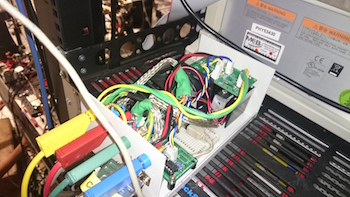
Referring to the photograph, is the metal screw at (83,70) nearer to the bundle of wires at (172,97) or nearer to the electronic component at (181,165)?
the bundle of wires at (172,97)

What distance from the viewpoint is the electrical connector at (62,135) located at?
1.46 feet

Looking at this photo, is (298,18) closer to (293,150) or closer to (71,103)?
(293,150)

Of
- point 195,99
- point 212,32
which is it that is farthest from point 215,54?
point 195,99

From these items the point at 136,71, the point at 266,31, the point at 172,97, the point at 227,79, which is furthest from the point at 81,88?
the point at 266,31

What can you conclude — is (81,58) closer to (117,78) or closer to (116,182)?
(117,78)

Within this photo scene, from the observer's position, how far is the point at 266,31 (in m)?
0.74

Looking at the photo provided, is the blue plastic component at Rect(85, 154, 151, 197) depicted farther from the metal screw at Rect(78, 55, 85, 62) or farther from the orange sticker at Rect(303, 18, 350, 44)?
the orange sticker at Rect(303, 18, 350, 44)

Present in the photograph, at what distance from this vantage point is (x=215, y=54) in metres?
0.77

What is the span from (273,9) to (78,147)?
0.60 meters

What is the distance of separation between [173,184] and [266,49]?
0.48m

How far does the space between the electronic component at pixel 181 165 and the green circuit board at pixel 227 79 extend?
20 centimetres

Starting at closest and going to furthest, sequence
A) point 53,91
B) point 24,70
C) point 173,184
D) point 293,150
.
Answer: point 173,184
point 293,150
point 53,91
point 24,70

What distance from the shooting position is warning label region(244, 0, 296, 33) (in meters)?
0.69

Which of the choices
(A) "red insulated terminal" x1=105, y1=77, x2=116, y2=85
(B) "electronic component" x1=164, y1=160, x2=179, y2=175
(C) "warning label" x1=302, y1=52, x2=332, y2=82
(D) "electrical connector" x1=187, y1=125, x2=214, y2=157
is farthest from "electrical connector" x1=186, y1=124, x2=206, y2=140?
(C) "warning label" x1=302, y1=52, x2=332, y2=82
